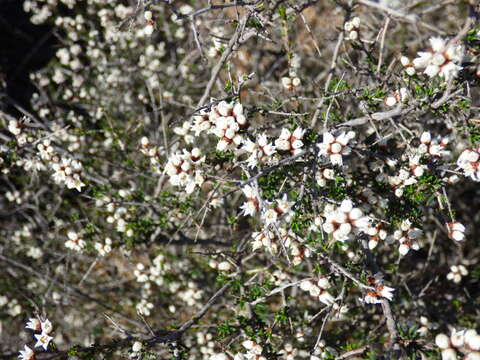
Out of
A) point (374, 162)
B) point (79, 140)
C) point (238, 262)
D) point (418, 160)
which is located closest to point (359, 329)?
point (238, 262)

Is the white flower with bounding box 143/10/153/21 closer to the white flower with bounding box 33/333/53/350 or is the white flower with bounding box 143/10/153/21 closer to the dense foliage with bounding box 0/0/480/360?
the dense foliage with bounding box 0/0/480/360

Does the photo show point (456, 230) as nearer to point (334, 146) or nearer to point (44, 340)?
→ point (334, 146)

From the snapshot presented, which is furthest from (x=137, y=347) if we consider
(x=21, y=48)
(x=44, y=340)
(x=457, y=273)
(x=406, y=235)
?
(x=21, y=48)

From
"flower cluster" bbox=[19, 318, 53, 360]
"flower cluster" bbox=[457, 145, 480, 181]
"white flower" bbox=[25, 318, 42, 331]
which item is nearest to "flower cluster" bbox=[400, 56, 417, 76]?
"flower cluster" bbox=[457, 145, 480, 181]

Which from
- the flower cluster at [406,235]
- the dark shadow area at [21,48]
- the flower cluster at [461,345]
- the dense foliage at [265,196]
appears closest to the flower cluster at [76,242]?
the dense foliage at [265,196]

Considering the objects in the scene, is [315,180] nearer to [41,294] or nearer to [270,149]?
[270,149]
